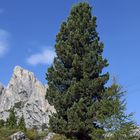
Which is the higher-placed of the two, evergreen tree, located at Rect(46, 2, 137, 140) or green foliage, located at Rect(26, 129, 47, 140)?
evergreen tree, located at Rect(46, 2, 137, 140)

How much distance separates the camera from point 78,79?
1940 inches

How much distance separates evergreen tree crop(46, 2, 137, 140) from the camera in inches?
1809

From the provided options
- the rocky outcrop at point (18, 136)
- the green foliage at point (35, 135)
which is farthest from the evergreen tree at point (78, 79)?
the rocky outcrop at point (18, 136)

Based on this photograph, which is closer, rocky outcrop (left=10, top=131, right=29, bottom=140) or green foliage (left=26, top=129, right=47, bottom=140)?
rocky outcrop (left=10, top=131, right=29, bottom=140)

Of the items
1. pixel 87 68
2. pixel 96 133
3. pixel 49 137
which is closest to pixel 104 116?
pixel 96 133

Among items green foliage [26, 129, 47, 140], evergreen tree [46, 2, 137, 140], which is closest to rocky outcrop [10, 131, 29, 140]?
green foliage [26, 129, 47, 140]

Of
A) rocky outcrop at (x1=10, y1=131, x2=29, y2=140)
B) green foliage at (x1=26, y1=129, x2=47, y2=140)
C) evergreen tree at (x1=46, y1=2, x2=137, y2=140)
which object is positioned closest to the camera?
rocky outcrop at (x1=10, y1=131, x2=29, y2=140)

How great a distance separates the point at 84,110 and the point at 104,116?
6530mm

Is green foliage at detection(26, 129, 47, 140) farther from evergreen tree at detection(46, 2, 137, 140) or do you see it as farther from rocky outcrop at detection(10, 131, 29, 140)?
evergreen tree at detection(46, 2, 137, 140)

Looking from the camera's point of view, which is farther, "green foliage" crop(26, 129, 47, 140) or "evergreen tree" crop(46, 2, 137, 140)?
"evergreen tree" crop(46, 2, 137, 140)

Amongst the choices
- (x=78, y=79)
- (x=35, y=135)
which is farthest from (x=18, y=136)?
(x=78, y=79)

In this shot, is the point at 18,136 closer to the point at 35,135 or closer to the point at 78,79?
the point at 35,135

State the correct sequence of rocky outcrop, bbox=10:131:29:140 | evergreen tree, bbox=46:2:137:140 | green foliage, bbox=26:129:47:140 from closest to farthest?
rocky outcrop, bbox=10:131:29:140
green foliage, bbox=26:129:47:140
evergreen tree, bbox=46:2:137:140

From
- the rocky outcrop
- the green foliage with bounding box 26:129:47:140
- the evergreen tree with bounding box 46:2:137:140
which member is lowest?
the rocky outcrop
